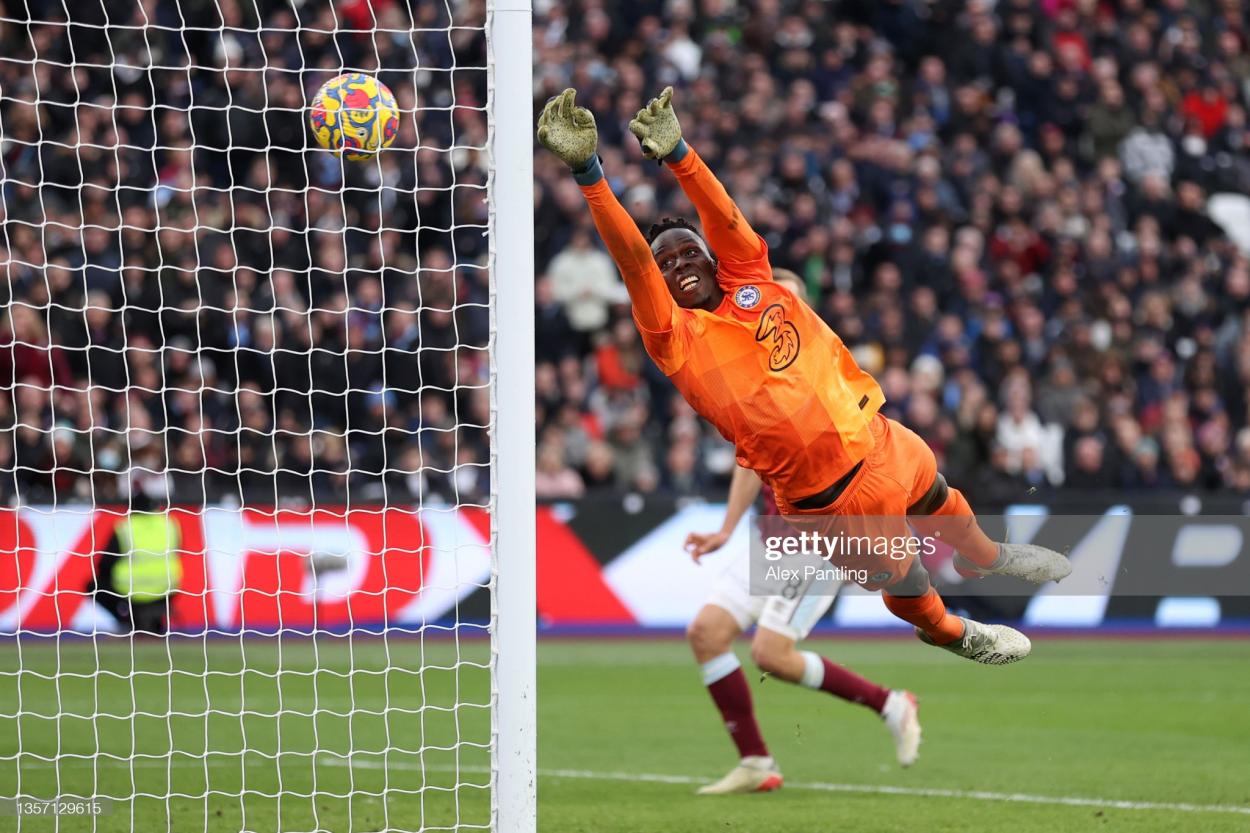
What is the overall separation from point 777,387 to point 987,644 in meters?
1.66

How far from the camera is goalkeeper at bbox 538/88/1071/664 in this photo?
273 inches

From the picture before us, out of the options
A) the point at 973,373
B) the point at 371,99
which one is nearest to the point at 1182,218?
the point at 973,373

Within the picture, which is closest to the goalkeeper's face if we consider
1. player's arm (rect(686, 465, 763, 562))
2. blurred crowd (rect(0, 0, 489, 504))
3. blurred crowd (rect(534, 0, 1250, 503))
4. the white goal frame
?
the white goal frame

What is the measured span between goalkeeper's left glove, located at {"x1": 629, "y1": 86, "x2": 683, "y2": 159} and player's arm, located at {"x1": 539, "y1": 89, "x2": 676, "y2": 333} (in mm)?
196

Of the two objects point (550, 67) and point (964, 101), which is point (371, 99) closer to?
point (550, 67)

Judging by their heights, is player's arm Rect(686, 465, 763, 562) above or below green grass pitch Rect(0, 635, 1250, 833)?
above

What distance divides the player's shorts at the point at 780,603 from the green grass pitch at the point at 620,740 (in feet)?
2.82

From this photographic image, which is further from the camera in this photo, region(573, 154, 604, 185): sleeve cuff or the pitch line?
the pitch line

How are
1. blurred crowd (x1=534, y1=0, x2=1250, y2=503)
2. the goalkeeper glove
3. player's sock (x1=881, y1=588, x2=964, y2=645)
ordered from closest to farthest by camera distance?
the goalkeeper glove → player's sock (x1=881, y1=588, x2=964, y2=645) → blurred crowd (x1=534, y1=0, x2=1250, y2=503)

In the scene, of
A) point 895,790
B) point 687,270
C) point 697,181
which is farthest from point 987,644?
point 697,181

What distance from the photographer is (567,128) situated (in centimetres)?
621

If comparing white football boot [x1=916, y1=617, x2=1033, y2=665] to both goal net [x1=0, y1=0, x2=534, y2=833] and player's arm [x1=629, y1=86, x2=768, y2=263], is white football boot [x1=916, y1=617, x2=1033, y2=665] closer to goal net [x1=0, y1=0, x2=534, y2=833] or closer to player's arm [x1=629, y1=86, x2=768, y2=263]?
player's arm [x1=629, y1=86, x2=768, y2=263]

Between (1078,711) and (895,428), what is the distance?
15.9 ft

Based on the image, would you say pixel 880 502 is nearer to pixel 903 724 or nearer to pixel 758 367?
pixel 758 367
